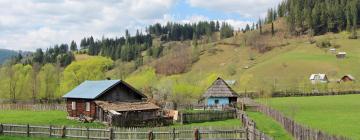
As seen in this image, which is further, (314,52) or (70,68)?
(314,52)

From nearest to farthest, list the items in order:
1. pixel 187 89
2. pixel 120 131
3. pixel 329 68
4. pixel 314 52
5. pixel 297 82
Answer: pixel 120 131 → pixel 187 89 → pixel 297 82 → pixel 329 68 → pixel 314 52

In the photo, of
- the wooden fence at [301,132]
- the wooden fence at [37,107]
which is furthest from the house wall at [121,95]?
the wooden fence at [37,107]

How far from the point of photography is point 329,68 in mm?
153000

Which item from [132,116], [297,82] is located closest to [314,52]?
[297,82]

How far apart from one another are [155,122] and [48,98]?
56.5 meters

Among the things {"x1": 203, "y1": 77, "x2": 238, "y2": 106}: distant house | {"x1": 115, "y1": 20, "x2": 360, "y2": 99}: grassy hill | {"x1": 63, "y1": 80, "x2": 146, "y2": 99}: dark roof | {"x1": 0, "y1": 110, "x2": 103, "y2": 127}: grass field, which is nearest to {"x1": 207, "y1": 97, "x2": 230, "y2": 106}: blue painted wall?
{"x1": 203, "y1": 77, "x2": 238, "y2": 106}: distant house

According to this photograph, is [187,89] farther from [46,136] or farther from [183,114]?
[46,136]

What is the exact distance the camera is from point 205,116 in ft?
163

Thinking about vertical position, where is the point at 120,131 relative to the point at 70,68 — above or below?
below

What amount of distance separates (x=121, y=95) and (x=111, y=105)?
15.8ft

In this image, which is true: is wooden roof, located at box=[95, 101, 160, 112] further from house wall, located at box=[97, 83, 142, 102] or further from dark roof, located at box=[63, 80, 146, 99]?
house wall, located at box=[97, 83, 142, 102]

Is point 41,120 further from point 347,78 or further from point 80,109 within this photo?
point 347,78

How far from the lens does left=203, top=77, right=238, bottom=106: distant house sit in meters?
69.2

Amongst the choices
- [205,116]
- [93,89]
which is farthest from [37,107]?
[205,116]
